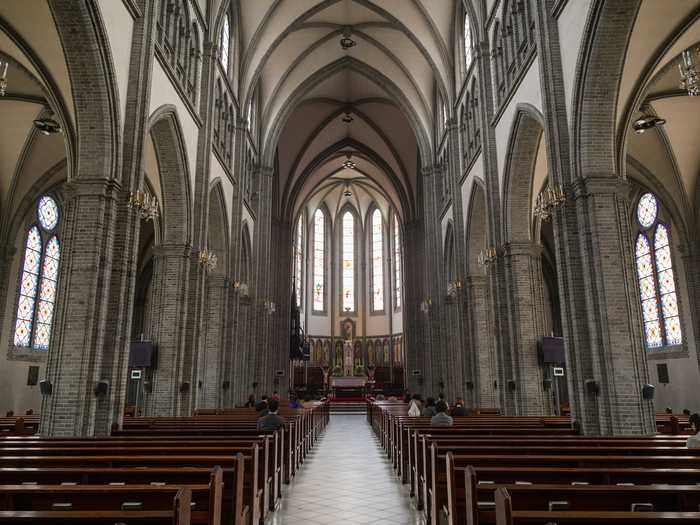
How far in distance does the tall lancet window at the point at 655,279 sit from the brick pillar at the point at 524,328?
760cm

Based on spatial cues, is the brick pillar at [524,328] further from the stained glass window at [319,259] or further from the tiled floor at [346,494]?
the stained glass window at [319,259]

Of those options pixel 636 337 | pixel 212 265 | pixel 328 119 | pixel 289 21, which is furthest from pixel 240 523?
pixel 328 119

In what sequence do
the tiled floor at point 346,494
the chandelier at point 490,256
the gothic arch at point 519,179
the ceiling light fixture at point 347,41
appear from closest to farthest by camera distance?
the tiled floor at point 346,494, the gothic arch at point 519,179, the chandelier at point 490,256, the ceiling light fixture at point 347,41

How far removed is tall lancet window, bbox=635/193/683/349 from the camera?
64.3ft

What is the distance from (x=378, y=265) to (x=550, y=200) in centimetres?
3556

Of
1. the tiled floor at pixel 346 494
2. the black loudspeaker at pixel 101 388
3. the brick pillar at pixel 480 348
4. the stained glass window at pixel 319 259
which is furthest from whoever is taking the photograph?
the stained glass window at pixel 319 259

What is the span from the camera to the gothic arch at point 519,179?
46.9ft

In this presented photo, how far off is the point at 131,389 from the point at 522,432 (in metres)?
22.0

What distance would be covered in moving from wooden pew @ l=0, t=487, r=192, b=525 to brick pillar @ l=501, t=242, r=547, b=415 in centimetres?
1303

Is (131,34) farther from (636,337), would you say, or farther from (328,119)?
(328,119)

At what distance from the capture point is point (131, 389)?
83.1ft

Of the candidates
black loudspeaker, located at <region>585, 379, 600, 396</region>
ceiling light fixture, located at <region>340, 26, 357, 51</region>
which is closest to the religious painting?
ceiling light fixture, located at <region>340, 26, 357, 51</region>

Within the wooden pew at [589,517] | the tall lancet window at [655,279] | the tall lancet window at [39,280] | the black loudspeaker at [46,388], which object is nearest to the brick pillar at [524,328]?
the tall lancet window at [655,279]

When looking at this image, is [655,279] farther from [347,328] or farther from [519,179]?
[347,328]
